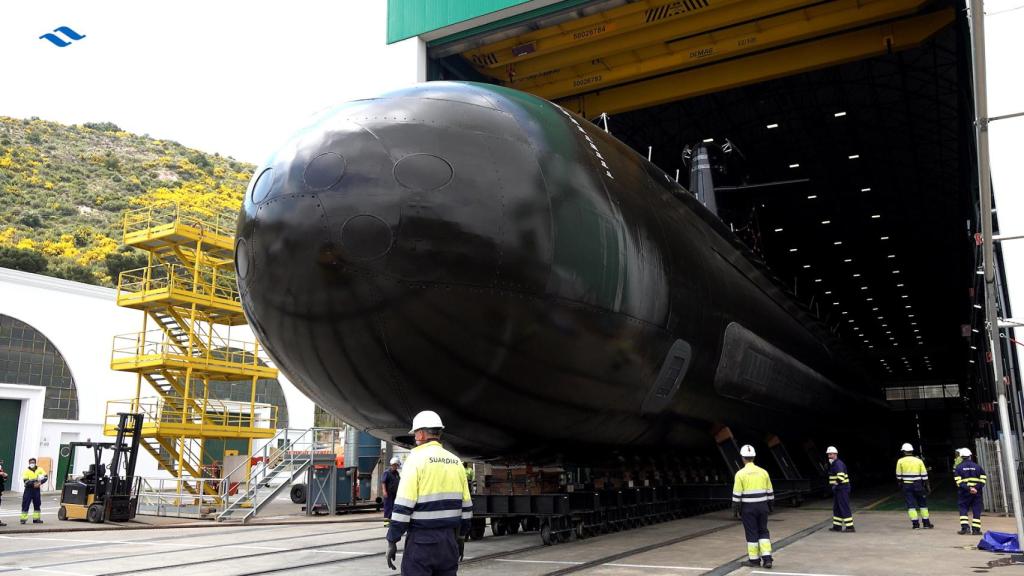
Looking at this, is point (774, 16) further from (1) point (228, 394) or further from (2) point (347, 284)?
(1) point (228, 394)

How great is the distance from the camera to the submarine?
6371mm

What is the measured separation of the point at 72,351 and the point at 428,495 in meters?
30.7

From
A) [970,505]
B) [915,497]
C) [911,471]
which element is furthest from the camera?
[911,471]

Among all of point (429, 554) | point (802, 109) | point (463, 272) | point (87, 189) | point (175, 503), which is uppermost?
point (87, 189)

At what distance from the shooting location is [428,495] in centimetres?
494

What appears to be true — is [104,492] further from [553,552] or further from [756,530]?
[756,530]

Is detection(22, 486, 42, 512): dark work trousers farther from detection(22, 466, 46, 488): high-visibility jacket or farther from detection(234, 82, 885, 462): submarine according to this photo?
detection(234, 82, 885, 462): submarine

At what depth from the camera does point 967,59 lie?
50.5ft

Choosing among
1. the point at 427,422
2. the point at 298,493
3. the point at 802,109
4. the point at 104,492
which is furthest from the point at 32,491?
the point at 802,109

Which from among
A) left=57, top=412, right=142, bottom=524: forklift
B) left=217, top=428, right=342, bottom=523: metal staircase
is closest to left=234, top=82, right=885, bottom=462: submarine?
left=217, top=428, right=342, bottom=523: metal staircase

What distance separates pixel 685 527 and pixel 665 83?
40.8 feet

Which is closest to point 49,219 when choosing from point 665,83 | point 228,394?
point 228,394

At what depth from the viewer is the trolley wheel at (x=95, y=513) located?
1630 centimetres

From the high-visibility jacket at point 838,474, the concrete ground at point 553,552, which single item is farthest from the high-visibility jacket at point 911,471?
the high-visibility jacket at point 838,474
